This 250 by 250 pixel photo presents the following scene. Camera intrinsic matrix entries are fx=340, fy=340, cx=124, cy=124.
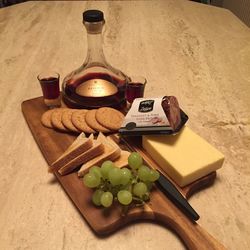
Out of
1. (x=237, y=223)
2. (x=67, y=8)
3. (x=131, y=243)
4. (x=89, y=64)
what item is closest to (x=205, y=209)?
(x=237, y=223)

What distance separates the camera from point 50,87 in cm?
103

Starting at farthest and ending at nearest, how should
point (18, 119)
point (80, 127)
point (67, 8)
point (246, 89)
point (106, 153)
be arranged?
point (67, 8) < point (246, 89) < point (18, 119) < point (80, 127) < point (106, 153)

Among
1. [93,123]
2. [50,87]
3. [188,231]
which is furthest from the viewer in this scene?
[50,87]

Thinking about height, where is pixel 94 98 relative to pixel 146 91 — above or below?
above

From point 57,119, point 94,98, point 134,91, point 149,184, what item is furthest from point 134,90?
point 149,184

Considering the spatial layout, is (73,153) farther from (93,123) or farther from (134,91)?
(134,91)

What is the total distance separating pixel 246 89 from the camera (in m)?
1.23

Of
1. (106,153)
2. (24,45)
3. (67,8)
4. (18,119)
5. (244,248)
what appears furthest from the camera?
(67,8)

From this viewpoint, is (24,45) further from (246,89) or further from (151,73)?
(246,89)

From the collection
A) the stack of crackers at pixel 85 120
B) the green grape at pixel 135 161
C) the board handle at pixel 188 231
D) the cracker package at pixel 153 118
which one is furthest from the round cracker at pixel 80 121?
the board handle at pixel 188 231

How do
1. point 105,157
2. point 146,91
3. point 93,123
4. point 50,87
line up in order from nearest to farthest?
point 105,157 → point 93,123 → point 50,87 → point 146,91

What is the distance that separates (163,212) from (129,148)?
229mm

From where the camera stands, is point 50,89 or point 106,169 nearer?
point 106,169

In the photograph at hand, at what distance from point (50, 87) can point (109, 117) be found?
0.72 feet
